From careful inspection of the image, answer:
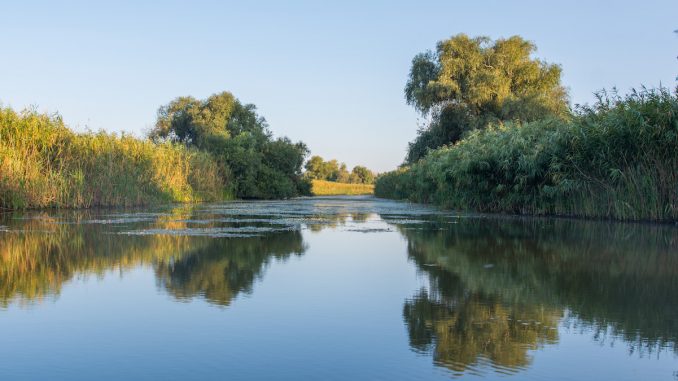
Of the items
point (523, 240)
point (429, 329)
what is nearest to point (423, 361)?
point (429, 329)

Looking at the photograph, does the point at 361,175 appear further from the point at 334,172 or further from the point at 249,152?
the point at 249,152

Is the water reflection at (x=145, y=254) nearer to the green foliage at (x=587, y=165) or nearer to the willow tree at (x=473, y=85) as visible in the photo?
the green foliage at (x=587, y=165)

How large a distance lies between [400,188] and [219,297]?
32.9m

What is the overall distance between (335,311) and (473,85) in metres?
30.0

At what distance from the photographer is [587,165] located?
563 inches

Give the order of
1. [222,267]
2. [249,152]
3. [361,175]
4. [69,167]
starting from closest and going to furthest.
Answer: [222,267], [69,167], [249,152], [361,175]

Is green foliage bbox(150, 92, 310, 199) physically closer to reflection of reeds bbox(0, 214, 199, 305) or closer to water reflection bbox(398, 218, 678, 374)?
reflection of reeds bbox(0, 214, 199, 305)

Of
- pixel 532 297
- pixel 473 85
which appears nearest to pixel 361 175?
pixel 473 85

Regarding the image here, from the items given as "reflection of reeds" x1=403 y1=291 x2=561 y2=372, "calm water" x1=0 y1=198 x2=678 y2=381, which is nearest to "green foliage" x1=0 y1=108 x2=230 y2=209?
"calm water" x1=0 y1=198 x2=678 y2=381

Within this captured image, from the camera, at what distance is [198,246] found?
27.8 ft

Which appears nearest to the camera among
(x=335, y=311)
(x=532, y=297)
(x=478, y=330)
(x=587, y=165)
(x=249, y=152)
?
(x=478, y=330)

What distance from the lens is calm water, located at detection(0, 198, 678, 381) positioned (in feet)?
10.3

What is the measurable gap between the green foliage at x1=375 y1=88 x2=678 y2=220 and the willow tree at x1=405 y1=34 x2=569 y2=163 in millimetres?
13882

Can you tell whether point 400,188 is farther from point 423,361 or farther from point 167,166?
point 423,361
